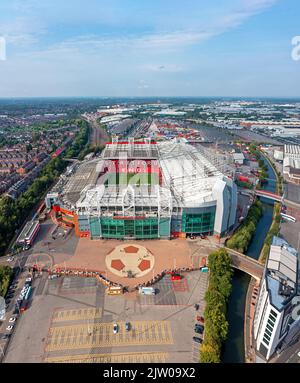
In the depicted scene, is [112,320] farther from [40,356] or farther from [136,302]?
[40,356]

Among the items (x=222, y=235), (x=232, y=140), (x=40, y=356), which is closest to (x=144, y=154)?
(x=222, y=235)

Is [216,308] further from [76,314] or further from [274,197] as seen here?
[274,197]

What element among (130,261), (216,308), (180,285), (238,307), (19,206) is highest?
(19,206)

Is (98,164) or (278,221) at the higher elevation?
(98,164)

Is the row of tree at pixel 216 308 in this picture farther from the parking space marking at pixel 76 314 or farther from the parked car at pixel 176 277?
the parking space marking at pixel 76 314

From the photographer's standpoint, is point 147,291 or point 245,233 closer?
point 147,291

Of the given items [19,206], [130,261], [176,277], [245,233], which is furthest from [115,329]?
[19,206]

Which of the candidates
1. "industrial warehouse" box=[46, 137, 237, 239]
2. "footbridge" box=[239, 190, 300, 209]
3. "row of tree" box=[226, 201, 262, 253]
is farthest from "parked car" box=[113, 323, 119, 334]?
"footbridge" box=[239, 190, 300, 209]
